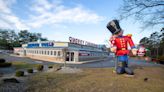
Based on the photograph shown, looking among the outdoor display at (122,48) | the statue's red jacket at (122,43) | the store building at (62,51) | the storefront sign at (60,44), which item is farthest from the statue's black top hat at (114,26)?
the storefront sign at (60,44)

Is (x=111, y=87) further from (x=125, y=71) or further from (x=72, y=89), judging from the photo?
(x=125, y=71)

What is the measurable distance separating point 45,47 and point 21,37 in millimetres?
66317

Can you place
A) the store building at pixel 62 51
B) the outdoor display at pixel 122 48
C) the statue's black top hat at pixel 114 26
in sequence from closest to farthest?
the outdoor display at pixel 122 48, the statue's black top hat at pixel 114 26, the store building at pixel 62 51

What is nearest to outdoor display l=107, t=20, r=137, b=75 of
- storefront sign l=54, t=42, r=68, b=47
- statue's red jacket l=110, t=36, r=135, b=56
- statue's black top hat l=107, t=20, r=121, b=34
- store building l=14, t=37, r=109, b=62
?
statue's red jacket l=110, t=36, r=135, b=56

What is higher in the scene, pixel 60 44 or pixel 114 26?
pixel 60 44

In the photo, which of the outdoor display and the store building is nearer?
the outdoor display

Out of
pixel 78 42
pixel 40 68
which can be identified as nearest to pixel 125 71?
pixel 40 68

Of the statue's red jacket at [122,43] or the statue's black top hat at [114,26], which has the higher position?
the statue's black top hat at [114,26]

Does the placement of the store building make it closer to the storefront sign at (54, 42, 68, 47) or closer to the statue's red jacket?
the storefront sign at (54, 42, 68, 47)

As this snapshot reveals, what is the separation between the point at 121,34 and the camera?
13.0 metres

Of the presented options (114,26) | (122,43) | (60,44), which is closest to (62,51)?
(60,44)

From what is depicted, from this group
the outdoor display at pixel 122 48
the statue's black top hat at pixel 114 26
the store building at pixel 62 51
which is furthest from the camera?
the store building at pixel 62 51

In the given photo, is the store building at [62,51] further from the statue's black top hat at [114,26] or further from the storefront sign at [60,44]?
the statue's black top hat at [114,26]

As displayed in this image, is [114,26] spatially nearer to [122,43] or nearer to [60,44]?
[122,43]
